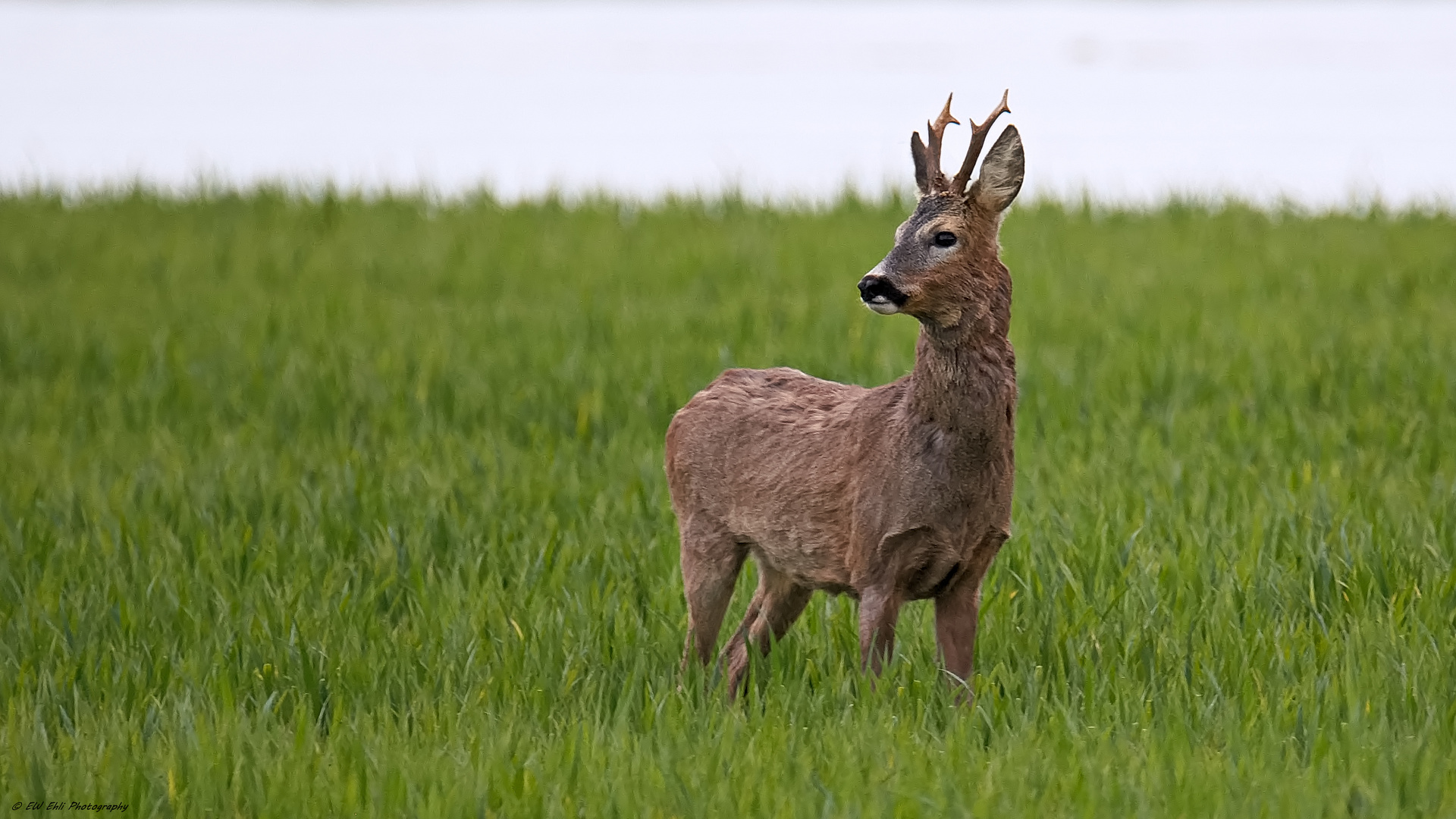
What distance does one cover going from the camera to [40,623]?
575cm

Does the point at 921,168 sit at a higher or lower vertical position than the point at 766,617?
higher

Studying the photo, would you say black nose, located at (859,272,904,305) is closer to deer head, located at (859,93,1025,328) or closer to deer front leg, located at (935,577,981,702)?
deer head, located at (859,93,1025,328)

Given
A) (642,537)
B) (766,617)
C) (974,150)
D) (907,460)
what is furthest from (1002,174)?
(642,537)

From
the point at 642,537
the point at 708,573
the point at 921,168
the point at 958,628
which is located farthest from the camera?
the point at 642,537

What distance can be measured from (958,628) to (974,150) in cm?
136

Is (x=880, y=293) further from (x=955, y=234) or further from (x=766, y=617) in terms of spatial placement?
(x=766, y=617)

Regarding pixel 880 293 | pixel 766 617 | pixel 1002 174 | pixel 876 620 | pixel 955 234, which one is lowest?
pixel 766 617

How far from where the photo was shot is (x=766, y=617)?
5316mm

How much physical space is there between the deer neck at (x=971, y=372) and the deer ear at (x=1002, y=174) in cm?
28

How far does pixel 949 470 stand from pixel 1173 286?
7143 mm

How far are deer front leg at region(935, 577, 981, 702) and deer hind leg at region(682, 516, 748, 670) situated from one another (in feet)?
2.23

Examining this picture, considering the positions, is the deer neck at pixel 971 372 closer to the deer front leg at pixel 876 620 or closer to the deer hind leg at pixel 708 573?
the deer front leg at pixel 876 620

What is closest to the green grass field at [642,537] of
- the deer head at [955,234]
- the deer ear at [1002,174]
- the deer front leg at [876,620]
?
the deer front leg at [876,620]

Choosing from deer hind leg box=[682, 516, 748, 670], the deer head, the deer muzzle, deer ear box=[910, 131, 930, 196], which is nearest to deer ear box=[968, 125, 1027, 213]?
the deer head
